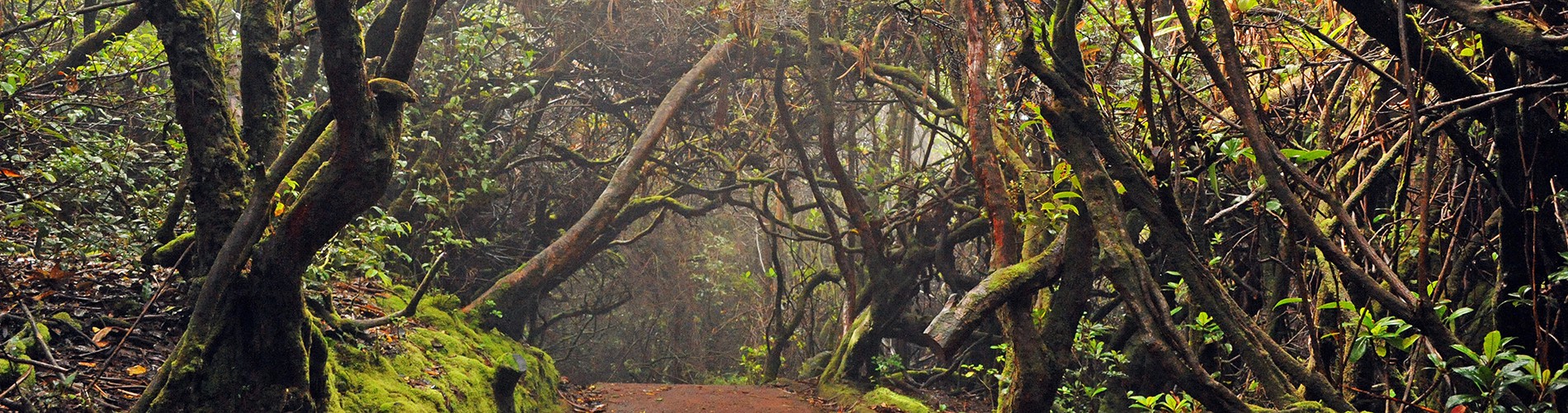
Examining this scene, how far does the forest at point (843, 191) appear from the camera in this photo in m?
2.79

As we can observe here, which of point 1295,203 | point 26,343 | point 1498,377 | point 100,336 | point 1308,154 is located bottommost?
point 1498,377

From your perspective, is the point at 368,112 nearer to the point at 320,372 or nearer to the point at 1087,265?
the point at 320,372

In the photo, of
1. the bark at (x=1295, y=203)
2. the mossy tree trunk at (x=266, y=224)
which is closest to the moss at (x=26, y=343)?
the mossy tree trunk at (x=266, y=224)

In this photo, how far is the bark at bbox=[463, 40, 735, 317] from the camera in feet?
30.5

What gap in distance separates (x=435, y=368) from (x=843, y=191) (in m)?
4.41

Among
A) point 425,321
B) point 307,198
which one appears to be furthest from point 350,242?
point 307,198

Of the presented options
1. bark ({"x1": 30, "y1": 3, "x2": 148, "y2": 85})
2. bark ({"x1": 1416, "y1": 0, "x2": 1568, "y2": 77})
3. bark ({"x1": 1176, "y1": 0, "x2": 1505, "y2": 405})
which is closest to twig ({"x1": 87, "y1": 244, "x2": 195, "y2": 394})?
bark ({"x1": 30, "y1": 3, "x2": 148, "y2": 85})

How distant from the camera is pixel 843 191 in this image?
9.38 m

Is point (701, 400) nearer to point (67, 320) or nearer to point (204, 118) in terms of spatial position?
point (67, 320)

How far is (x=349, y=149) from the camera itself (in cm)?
366

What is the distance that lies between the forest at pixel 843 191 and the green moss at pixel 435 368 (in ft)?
0.15

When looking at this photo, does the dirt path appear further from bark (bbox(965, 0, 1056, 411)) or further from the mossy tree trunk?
the mossy tree trunk

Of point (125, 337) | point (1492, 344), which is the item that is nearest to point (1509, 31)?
point (1492, 344)

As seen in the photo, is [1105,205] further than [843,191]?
No
